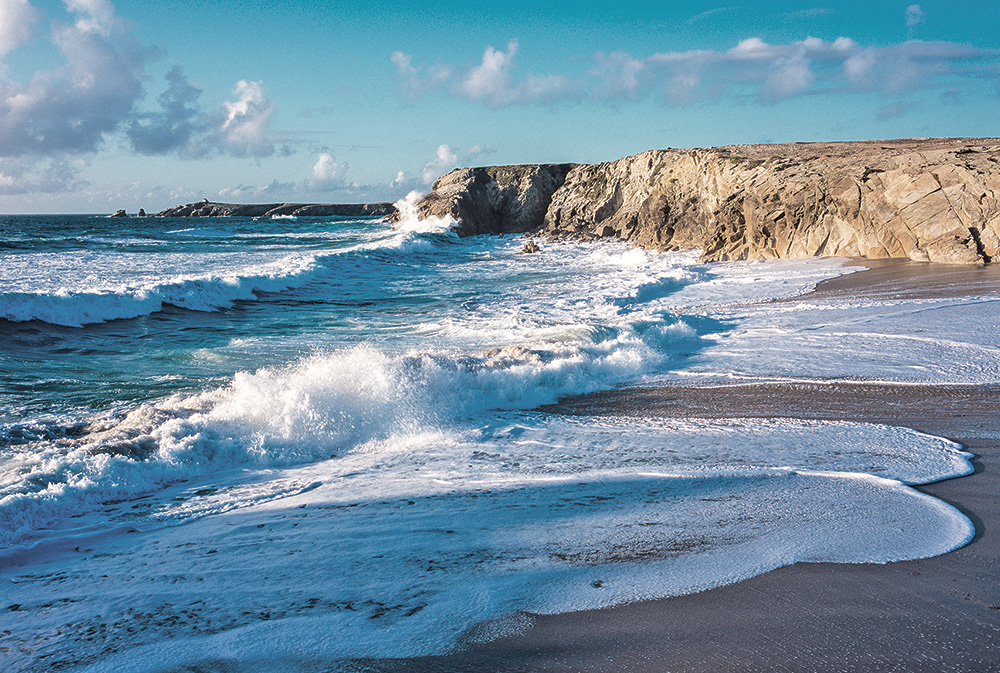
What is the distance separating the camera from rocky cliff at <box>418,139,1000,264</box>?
51.5ft

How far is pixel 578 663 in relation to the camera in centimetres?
240

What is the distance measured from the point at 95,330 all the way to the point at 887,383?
11.6m

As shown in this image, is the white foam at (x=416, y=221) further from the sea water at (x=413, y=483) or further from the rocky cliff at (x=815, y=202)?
the sea water at (x=413, y=483)

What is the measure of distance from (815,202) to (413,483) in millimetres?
19340

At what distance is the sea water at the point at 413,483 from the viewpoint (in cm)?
284

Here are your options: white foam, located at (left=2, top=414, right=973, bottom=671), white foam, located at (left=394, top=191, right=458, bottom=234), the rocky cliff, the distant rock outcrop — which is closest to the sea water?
white foam, located at (left=2, top=414, right=973, bottom=671)

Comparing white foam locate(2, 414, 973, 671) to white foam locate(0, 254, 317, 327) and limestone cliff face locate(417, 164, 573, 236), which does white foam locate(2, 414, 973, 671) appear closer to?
white foam locate(0, 254, 317, 327)

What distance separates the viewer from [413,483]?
4375mm

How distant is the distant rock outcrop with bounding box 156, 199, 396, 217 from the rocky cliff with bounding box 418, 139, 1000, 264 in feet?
271

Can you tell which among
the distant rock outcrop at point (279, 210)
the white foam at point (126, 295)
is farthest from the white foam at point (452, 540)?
the distant rock outcrop at point (279, 210)

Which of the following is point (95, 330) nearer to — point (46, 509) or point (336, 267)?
point (46, 509)

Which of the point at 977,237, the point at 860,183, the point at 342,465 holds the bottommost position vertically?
the point at 342,465

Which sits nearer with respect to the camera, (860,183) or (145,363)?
(145,363)

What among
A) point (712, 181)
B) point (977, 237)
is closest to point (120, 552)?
point (977, 237)
